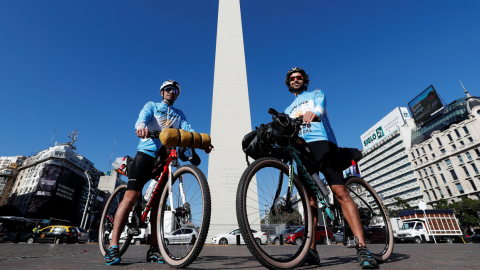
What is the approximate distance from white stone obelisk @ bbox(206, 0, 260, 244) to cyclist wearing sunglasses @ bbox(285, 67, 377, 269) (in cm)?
1179

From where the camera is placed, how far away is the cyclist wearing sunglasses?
1902 mm

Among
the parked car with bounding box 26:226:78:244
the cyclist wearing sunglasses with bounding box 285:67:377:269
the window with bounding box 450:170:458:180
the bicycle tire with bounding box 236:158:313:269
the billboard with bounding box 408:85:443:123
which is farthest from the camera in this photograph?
the billboard with bounding box 408:85:443:123

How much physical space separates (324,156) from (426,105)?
5815 cm

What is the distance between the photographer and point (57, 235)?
513 inches

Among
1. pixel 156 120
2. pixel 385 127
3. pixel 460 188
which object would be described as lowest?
pixel 156 120

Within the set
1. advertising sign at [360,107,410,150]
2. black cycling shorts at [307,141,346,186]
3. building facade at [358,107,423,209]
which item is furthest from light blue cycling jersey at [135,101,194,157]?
advertising sign at [360,107,410,150]

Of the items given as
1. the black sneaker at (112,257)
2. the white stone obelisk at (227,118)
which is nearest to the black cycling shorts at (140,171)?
the black sneaker at (112,257)

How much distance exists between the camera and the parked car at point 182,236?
5.61 feet

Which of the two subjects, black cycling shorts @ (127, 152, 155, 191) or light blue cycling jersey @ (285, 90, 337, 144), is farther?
black cycling shorts @ (127, 152, 155, 191)

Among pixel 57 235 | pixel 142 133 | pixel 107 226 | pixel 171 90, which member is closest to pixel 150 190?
pixel 142 133

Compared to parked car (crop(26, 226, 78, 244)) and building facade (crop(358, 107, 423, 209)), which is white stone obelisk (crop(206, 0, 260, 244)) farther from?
building facade (crop(358, 107, 423, 209))

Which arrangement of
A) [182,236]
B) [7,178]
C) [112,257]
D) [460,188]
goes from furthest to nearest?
[7,178] → [460,188] → [112,257] → [182,236]

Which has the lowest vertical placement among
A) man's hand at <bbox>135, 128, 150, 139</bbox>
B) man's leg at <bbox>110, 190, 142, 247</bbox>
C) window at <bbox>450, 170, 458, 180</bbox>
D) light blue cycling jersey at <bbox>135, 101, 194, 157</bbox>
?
man's leg at <bbox>110, 190, 142, 247</bbox>

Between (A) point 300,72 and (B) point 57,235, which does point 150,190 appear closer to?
(A) point 300,72
